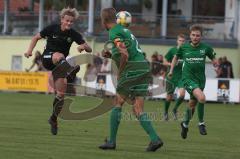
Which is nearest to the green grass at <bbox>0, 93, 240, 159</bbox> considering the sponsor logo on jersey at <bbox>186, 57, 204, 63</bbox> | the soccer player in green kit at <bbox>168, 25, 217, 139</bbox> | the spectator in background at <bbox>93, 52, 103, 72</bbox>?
the soccer player in green kit at <bbox>168, 25, 217, 139</bbox>

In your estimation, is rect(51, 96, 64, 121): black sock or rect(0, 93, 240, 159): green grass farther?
rect(51, 96, 64, 121): black sock

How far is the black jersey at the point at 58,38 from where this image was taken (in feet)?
44.6

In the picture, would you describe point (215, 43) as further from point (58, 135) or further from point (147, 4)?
point (58, 135)

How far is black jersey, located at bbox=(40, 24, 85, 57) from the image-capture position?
13.6 meters

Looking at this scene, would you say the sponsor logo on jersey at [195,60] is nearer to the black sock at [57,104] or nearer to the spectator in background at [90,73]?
the black sock at [57,104]

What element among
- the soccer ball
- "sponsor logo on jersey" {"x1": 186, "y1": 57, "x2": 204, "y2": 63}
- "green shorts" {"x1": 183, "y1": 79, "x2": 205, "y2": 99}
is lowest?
"green shorts" {"x1": 183, "y1": 79, "x2": 205, "y2": 99}

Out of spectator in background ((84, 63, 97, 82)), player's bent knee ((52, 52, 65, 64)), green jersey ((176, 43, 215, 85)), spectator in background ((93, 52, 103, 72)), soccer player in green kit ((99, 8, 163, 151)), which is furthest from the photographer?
spectator in background ((84, 63, 97, 82))

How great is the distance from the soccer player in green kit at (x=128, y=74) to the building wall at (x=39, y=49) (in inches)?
1021

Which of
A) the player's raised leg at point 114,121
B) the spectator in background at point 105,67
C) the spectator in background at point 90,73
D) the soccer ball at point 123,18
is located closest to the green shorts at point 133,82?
the player's raised leg at point 114,121

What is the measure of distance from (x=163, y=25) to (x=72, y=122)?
2186 centimetres

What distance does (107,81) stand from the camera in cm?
3098

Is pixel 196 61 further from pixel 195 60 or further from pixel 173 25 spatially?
pixel 173 25

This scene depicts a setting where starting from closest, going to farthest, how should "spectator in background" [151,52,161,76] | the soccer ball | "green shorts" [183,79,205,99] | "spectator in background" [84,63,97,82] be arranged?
the soccer ball
"green shorts" [183,79,205,99]
"spectator in background" [151,52,161,76]
"spectator in background" [84,63,97,82]

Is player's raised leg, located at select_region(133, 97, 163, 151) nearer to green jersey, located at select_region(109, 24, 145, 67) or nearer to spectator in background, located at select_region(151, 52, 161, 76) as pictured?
green jersey, located at select_region(109, 24, 145, 67)
